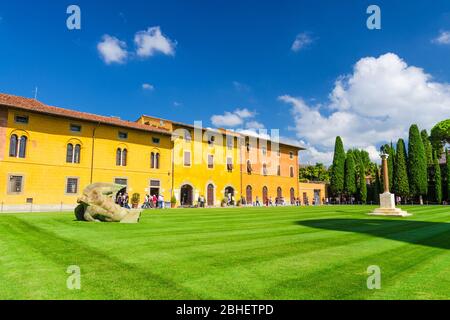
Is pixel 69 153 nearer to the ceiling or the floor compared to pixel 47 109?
nearer to the floor

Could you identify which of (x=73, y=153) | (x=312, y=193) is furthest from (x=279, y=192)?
(x=73, y=153)

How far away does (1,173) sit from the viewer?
25.0 metres

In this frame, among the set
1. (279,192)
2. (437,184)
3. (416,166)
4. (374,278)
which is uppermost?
(416,166)

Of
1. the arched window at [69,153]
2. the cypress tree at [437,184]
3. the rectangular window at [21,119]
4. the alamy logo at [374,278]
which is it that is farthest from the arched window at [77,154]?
the cypress tree at [437,184]

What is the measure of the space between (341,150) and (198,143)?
2990 cm

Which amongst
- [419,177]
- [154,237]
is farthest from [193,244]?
[419,177]

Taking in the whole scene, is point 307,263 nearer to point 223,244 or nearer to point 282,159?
point 223,244

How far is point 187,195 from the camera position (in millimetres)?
38875

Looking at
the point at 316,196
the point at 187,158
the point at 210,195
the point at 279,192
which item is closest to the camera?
the point at 187,158

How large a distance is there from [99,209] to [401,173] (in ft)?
160

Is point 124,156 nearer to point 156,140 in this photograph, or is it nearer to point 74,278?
point 156,140

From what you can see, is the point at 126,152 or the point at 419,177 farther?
the point at 419,177

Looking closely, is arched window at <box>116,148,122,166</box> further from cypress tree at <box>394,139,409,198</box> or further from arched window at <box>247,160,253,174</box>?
cypress tree at <box>394,139,409,198</box>

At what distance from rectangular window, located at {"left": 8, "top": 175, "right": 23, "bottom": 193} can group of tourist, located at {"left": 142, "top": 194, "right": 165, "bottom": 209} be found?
11.1m
